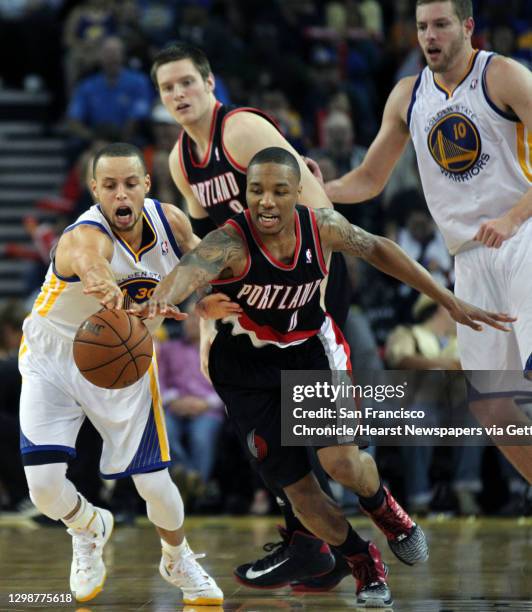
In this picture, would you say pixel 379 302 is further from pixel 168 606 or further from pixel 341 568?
pixel 168 606

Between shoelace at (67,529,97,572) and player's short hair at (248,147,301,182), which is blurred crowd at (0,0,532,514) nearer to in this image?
player's short hair at (248,147,301,182)

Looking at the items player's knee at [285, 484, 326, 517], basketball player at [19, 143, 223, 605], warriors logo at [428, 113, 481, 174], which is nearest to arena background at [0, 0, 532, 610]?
basketball player at [19, 143, 223, 605]

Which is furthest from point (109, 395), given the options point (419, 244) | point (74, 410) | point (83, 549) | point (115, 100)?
point (115, 100)

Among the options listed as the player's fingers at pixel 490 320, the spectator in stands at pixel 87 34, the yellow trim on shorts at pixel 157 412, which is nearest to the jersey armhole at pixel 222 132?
the yellow trim on shorts at pixel 157 412

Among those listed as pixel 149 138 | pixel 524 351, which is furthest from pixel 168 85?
pixel 149 138

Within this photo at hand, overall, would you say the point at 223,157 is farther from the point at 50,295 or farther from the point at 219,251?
the point at 50,295

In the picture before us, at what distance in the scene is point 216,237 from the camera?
4969 mm

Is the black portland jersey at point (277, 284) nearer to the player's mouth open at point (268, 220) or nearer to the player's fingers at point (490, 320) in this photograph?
the player's mouth open at point (268, 220)

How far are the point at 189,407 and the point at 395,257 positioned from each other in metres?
3.89

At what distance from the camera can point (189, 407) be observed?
8797mm

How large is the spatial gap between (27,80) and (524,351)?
9.92 meters

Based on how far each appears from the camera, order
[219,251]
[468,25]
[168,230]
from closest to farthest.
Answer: [219,251]
[168,230]
[468,25]

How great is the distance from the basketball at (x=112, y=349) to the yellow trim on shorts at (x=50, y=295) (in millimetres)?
487

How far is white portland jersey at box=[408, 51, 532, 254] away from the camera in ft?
17.6
